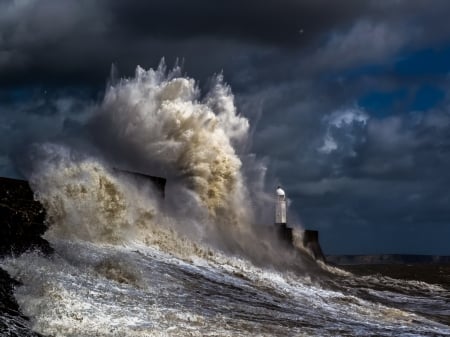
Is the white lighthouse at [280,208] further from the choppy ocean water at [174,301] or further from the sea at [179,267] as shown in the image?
the choppy ocean water at [174,301]

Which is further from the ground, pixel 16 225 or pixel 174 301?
pixel 16 225

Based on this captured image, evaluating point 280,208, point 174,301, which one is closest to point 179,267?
point 174,301

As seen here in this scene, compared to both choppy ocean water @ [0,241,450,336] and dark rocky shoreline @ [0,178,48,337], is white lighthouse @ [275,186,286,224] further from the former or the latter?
dark rocky shoreline @ [0,178,48,337]

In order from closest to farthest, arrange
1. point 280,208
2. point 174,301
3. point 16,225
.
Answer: point 174,301
point 16,225
point 280,208

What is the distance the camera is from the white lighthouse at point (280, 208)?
28.7m

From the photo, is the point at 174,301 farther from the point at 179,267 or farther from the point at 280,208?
the point at 280,208

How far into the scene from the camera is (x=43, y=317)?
28.5 feet

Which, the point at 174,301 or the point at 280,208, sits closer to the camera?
the point at 174,301

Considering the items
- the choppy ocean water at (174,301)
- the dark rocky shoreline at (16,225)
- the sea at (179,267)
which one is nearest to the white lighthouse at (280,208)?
the sea at (179,267)

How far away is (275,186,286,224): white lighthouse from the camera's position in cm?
2867

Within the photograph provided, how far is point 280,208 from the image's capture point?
28.9 m

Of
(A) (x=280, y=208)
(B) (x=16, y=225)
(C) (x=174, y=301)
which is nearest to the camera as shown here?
(C) (x=174, y=301)

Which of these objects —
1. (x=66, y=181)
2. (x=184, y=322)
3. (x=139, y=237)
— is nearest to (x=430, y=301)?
(x=139, y=237)

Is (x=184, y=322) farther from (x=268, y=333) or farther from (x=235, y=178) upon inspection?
(x=235, y=178)
